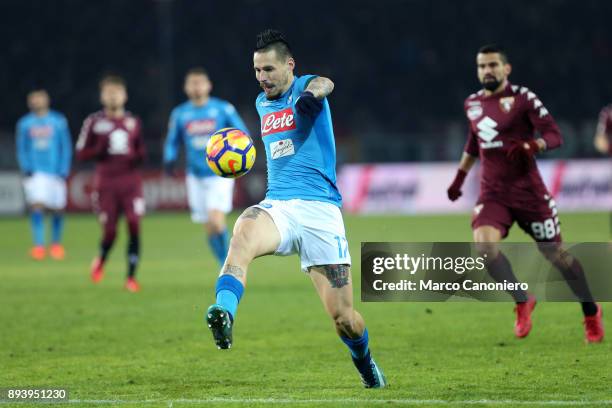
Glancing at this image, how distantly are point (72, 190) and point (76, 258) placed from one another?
36.6ft

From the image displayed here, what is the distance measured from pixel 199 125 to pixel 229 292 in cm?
749

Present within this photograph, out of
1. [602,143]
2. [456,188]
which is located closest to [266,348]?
[456,188]

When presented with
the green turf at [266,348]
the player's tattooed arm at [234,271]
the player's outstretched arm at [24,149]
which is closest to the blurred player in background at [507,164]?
the green turf at [266,348]

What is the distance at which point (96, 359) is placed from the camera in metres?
7.51

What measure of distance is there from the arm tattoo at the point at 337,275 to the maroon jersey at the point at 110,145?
23.7 feet

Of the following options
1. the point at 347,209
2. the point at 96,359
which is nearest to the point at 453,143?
the point at 347,209

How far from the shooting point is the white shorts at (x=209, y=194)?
40.7 feet

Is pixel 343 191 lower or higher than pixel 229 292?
lower

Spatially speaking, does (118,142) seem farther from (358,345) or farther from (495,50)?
(358,345)

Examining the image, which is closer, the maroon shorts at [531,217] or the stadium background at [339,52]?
the maroon shorts at [531,217]

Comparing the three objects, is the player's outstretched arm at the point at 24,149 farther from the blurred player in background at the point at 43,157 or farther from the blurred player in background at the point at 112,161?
the blurred player in background at the point at 112,161

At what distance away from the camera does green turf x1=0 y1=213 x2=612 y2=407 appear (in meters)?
6.03

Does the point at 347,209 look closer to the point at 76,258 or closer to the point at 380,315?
the point at 76,258

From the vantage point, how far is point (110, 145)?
1252cm
